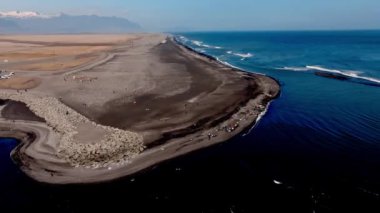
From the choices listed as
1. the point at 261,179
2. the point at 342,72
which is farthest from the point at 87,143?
the point at 342,72

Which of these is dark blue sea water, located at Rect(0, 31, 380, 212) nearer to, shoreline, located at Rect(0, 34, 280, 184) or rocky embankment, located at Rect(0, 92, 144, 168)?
shoreline, located at Rect(0, 34, 280, 184)

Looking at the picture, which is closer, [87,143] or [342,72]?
[87,143]

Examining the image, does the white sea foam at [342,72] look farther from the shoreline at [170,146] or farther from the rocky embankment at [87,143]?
the rocky embankment at [87,143]

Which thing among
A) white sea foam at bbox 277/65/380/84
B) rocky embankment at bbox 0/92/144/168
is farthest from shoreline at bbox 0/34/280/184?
white sea foam at bbox 277/65/380/84

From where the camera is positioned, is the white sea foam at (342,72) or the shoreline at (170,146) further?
the white sea foam at (342,72)

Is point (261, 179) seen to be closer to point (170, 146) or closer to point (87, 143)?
point (170, 146)

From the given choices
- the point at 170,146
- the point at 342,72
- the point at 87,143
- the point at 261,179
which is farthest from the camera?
the point at 342,72

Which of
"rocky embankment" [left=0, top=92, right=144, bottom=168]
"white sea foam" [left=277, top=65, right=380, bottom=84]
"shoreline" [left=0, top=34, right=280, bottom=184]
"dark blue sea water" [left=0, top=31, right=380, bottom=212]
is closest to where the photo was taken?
"dark blue sea water" [left=0, top=31, right=380, bottom=212]

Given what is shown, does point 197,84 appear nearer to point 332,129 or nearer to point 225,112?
point 225,112

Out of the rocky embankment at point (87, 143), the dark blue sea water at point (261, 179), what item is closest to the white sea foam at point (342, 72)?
the dark blue sea water at point (261, 179)

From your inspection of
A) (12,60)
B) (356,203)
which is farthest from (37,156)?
(12,60)

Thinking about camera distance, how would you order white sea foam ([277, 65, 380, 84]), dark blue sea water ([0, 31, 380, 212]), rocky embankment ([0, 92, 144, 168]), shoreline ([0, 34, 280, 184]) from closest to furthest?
dark blue sea water ([0, 31, 380, 212]), shoreline ([0, 34, 280, 184]), rocky embankment ([0, 92, 144, 168]), white sea foam ([277, 65, 380, 84])
